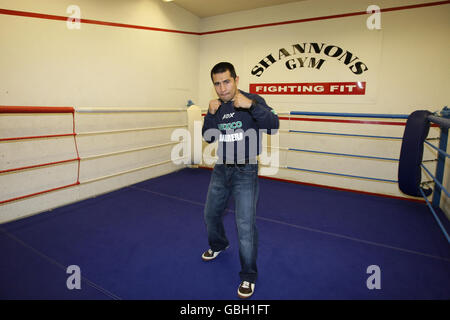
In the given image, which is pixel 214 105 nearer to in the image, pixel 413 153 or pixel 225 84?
pixel 225 84

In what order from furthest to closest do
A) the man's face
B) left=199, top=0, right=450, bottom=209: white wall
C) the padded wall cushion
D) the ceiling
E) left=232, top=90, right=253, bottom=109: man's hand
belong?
the ceiling, left=199, top=0, right=450, bottom=209: white wall, the padded wall cushion, the man's face, left=232, top=90, right=253, bottom=109: man's hand

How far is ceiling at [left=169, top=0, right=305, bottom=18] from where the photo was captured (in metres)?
3.90

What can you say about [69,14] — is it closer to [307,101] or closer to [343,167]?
[307,101]

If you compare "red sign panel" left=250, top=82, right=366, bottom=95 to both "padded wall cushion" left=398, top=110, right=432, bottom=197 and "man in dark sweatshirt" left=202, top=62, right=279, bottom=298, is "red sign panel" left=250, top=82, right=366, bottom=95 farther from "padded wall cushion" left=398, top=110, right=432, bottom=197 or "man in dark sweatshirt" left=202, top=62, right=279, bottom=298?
"man in dark sweatshirt" left=202, top=62, right=279, bottom=298

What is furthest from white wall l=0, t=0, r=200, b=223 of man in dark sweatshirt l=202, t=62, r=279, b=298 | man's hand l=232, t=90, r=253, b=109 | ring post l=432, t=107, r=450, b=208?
ring post l=432, t=107, r=450, b=208

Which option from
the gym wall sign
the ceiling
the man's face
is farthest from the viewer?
the ceiling

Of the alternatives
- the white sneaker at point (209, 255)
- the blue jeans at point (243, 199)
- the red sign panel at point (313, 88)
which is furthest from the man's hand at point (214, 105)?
the red sign panel at point (313, 88)

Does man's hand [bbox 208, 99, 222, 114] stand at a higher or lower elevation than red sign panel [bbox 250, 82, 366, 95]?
lower

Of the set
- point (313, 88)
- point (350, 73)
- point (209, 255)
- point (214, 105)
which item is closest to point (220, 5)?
point (313, 88)

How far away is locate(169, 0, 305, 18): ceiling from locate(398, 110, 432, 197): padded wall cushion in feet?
8.81

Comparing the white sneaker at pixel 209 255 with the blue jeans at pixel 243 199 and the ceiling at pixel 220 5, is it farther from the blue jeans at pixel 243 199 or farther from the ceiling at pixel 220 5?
the ceiling at pixel 220 5

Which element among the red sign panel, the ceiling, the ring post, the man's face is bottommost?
the ring post

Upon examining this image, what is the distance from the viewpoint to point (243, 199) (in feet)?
5.25

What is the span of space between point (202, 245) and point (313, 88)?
2756 mm
